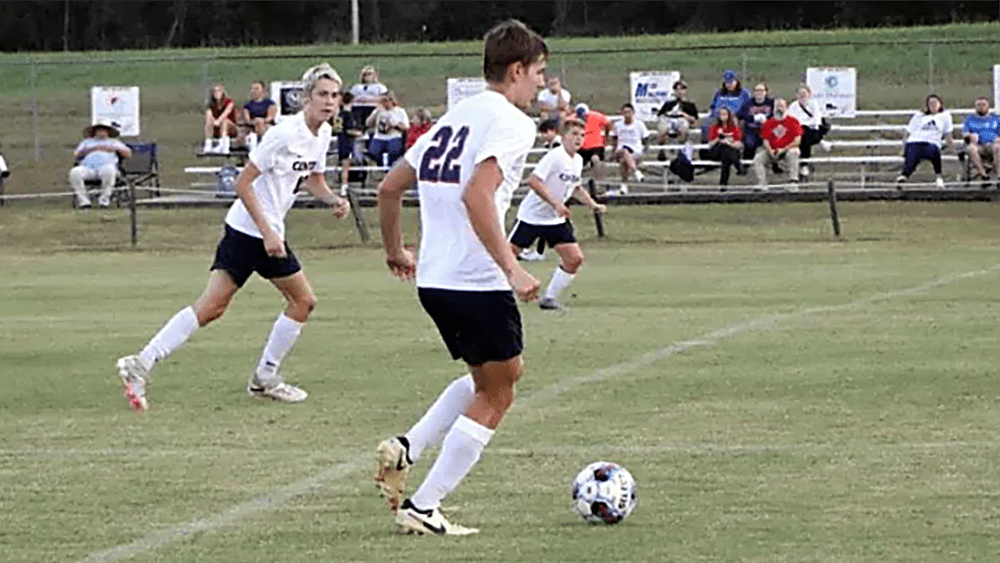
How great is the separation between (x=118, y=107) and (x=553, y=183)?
73.6ft

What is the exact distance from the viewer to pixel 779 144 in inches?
1361

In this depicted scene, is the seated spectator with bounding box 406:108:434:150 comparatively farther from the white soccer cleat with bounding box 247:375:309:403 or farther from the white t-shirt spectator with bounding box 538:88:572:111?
the white soccer cleat with bounding box 247:375:309:403

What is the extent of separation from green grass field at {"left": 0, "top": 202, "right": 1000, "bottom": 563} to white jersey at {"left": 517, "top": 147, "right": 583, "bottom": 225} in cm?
93

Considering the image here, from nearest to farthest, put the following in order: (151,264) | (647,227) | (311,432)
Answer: (311,432) < (151,264) < (647,227)

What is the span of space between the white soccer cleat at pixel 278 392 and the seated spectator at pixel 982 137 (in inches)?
904

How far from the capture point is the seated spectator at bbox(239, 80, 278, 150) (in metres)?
→ 35.5

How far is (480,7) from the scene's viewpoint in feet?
219

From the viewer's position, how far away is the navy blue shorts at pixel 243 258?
40.7 ft

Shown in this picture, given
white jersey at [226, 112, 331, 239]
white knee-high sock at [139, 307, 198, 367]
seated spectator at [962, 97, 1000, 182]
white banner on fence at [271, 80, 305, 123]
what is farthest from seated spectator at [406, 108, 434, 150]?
white knee-high sock at [139, 307, 198, 367]

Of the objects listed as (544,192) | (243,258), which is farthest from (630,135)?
(243,258)

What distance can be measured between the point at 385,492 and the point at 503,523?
0.48m

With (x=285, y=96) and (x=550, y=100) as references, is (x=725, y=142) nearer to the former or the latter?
(x=550, y=100)

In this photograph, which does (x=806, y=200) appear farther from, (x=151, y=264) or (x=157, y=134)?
(x=157, y=134)

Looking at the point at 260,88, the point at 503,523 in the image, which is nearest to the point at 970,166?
the point at 260,88
